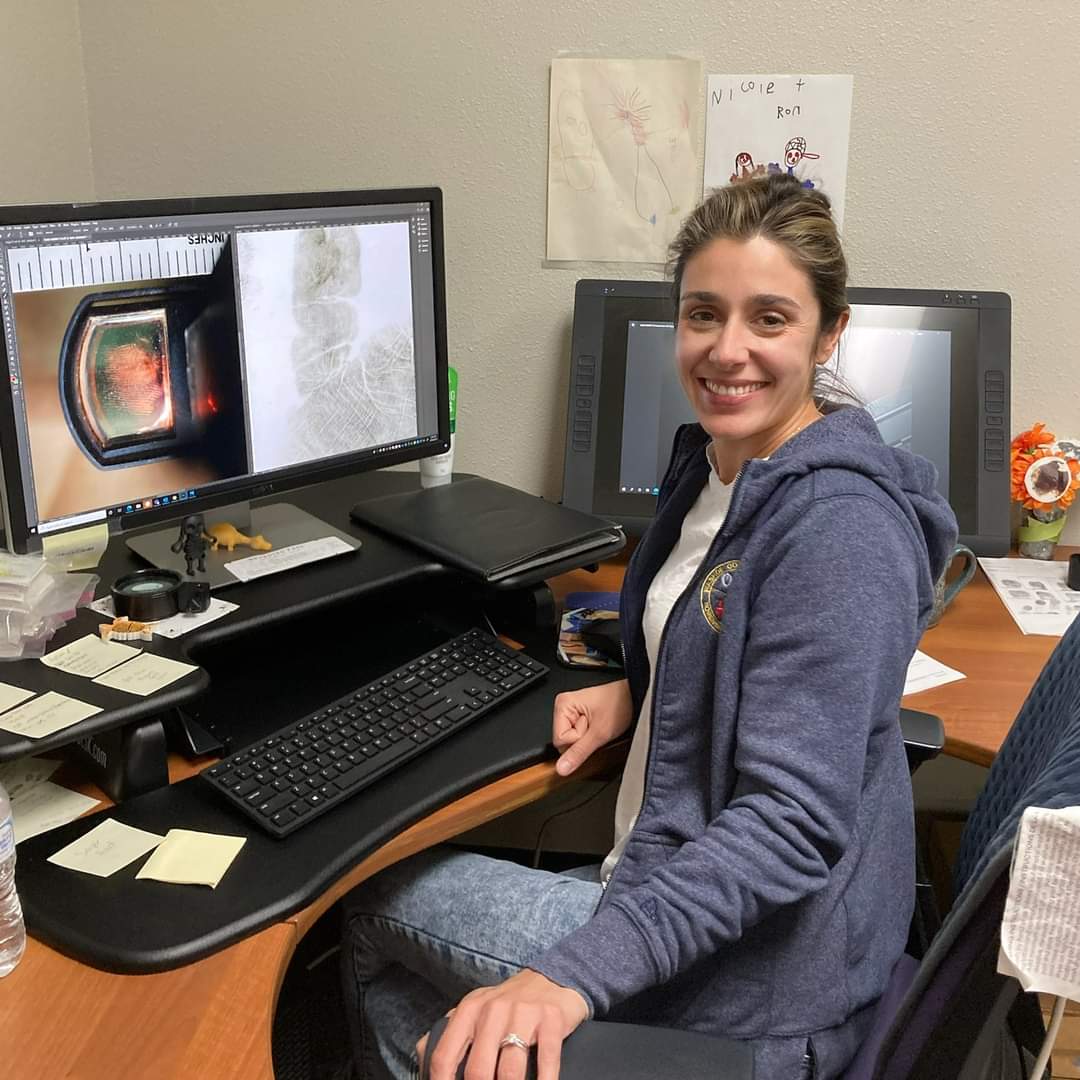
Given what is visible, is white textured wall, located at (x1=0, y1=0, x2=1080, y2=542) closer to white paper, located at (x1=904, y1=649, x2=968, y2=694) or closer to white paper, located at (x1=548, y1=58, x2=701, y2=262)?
white paper, located at (x1=548, y1=58, x2=701, y2=262)

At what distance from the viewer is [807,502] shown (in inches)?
38.6

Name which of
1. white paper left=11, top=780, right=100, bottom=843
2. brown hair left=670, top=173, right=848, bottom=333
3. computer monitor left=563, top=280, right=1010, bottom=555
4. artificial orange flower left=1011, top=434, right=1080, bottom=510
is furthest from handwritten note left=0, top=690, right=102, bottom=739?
artificial orange flower left=1011, top=434, right=1080, bottom=510

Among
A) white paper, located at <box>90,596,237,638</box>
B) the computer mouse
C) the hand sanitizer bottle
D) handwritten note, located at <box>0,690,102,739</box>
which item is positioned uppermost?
the hand sanitizer bottle

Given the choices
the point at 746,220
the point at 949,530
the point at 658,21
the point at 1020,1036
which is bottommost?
the point at 1020,1036

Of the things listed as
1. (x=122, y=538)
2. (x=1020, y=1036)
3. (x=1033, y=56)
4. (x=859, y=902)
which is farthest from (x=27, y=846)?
(x=1033, y=56)

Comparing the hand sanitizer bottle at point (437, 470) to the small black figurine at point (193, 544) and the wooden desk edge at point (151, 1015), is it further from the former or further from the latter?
the wooden desk edge at point (151, 1015)

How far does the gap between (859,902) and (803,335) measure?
1.72 ft

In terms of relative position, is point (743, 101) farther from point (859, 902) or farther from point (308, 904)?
point (308, 904)

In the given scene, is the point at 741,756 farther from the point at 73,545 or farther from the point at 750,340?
the point at 73,545

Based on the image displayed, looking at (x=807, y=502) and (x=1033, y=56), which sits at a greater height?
(x=1033, y=56)

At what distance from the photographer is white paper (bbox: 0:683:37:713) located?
1.07 meters

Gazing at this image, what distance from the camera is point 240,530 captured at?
58.8 inches

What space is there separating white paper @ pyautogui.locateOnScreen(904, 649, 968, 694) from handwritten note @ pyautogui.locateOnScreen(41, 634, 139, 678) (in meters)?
0.91

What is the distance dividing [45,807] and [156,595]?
9.8 inches
